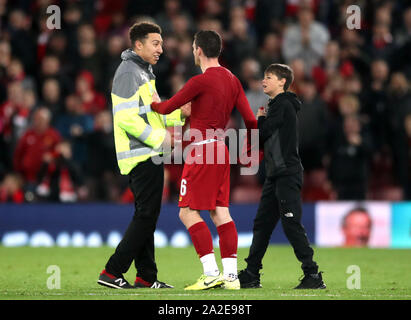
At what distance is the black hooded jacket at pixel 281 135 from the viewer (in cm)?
845

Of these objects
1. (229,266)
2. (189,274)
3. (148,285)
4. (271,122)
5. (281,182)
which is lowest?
(189,274)

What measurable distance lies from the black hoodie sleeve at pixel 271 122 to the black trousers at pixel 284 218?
44 cm

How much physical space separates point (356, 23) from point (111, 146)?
476 cm

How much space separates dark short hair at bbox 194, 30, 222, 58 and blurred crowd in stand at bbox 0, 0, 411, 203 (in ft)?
19.8

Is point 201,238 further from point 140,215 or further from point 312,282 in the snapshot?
point 312,282

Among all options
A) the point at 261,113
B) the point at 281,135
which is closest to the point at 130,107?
the point at 261,113

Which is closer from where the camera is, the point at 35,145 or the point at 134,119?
the point at 134,119

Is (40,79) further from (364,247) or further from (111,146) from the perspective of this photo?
(364,247)

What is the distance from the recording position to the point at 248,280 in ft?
28.2

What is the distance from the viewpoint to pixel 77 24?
647 inches

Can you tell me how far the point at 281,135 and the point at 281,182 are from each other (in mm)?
445

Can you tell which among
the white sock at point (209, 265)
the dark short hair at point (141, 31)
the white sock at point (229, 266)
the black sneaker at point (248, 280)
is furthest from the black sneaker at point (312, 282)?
the dark short hair at point (141, 31)

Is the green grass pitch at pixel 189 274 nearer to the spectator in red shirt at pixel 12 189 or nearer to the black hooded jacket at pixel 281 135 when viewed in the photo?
the black hooded jacket at pixel 281 135
